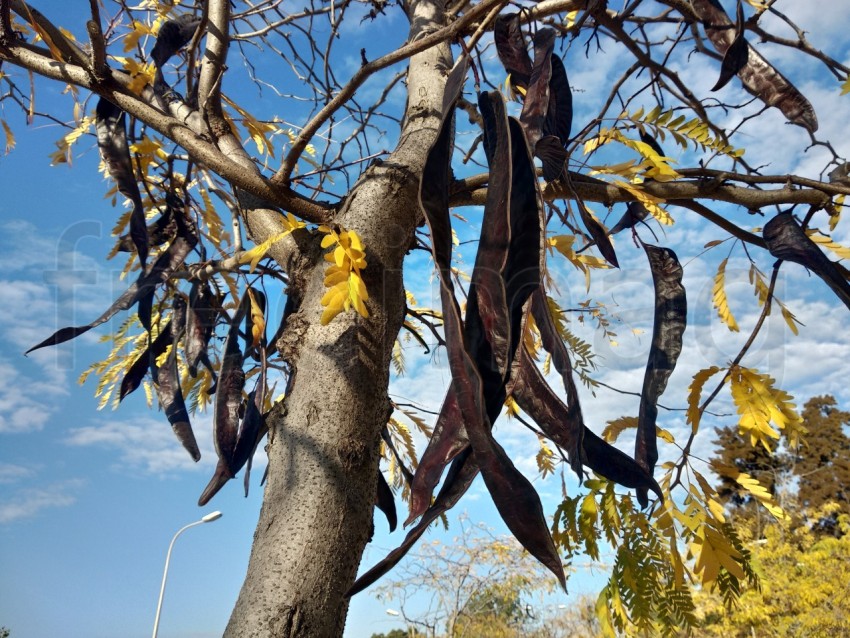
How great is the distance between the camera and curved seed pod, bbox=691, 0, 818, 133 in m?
1.58

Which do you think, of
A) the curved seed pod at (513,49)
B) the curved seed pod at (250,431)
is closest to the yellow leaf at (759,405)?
the curved seed pod at (513,49)

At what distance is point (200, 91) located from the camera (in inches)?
82.0

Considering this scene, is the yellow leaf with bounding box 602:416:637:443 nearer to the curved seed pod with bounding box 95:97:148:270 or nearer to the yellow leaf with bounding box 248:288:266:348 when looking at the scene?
the yellow leaf with bounding box 248:288:266:348

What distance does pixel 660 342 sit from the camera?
1.32m

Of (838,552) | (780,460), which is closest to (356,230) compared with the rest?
(838,552)

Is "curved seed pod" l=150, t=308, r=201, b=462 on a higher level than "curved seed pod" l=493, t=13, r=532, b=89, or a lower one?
lower

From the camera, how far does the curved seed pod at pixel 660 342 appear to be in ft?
4.09

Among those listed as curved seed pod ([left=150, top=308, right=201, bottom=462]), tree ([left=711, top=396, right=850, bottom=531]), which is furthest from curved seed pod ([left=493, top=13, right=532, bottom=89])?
tree ([left=711, top=396, right=850, bottom=531])

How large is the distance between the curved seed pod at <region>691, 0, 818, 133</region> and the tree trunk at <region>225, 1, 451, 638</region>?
2.66 feet

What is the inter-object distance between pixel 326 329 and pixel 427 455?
2.16ft

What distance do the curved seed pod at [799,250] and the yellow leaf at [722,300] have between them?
25 cm

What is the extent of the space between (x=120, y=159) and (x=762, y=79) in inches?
68.8

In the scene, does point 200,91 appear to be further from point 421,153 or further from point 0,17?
point 421,153

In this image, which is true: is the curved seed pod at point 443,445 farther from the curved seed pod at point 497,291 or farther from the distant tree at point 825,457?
the distant tree at point 825,457
